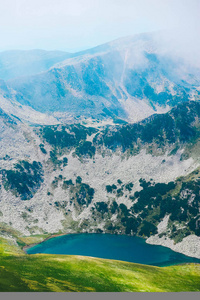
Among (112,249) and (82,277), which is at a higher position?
(82,277)

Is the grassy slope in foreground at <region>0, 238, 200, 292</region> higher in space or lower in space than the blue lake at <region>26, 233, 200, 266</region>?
higher

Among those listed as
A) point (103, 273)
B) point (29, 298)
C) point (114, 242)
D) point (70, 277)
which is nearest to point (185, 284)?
point (103, 273)

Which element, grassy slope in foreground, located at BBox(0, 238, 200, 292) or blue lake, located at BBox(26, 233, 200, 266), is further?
blue lake, located at BBox(26, 233, 200, 266)

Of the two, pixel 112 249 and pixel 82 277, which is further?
pixel 112 249

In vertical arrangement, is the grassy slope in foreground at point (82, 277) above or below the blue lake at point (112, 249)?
above
